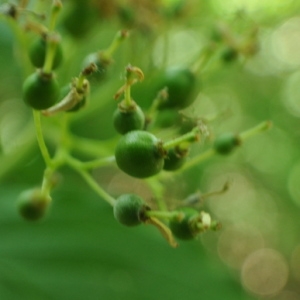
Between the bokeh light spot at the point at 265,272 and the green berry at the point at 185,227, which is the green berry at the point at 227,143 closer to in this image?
the green berry at the point at 185,227

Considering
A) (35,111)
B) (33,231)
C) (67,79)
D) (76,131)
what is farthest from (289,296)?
(35,111)

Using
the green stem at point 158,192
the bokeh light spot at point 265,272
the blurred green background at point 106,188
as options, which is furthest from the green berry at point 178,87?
the bokeh light spot at point 265,272

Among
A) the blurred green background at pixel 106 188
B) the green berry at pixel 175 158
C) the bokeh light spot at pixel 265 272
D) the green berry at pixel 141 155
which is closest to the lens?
the green berry at pixel 141 155

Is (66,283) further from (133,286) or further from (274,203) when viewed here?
(274,203)

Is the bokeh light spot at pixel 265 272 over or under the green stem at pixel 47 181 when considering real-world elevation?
over

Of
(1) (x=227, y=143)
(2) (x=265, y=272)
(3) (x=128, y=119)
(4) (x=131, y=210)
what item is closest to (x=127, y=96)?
(3) (x=128, y=119)

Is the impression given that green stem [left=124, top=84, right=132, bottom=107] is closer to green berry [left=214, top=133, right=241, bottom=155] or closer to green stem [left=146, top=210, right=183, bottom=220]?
green stem [left=146, top=210, right=183, bottom=220]
